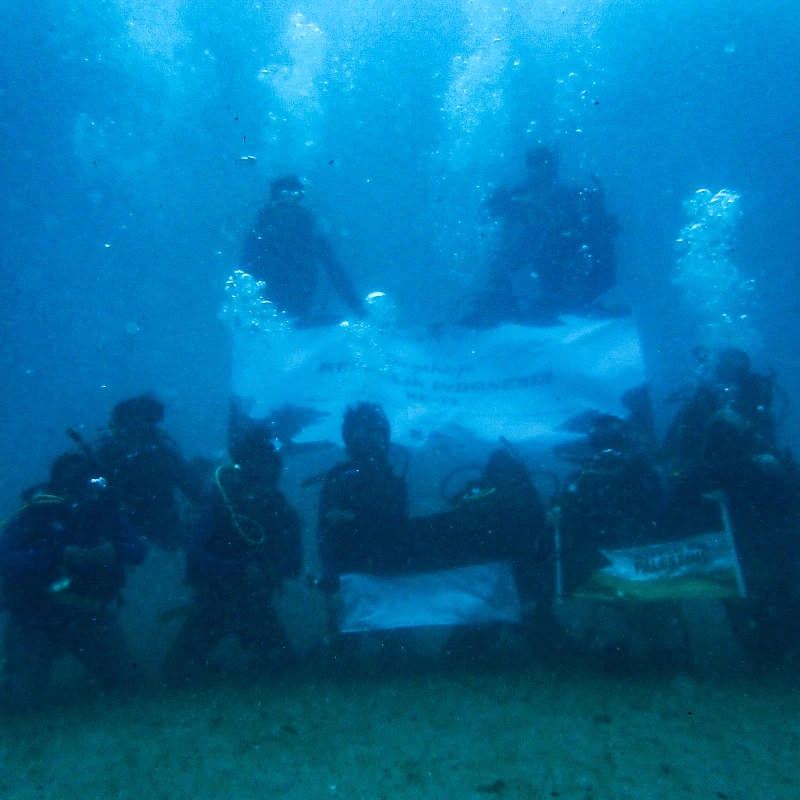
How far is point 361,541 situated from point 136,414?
117 inches

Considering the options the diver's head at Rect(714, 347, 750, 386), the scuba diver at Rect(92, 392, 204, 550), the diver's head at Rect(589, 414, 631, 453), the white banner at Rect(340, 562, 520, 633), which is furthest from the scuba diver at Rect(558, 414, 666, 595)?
the scuba diver at Rect(92, 392, 204, 550)

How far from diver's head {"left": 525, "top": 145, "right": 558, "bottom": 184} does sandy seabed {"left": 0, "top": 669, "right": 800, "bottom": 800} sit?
6123mm

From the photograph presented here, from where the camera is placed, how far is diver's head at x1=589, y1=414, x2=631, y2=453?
15.8ft

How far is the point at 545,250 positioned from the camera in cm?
729

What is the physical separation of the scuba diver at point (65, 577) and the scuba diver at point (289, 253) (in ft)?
12.5

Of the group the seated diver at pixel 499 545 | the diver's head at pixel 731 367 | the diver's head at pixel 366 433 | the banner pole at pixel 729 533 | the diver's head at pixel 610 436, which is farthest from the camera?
the diver's head at pixel 731 367

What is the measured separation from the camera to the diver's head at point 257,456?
4.96 meters

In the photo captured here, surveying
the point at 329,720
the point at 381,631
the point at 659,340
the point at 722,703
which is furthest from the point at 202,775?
the point at 659,340

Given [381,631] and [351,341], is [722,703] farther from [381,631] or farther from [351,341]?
[351,341]

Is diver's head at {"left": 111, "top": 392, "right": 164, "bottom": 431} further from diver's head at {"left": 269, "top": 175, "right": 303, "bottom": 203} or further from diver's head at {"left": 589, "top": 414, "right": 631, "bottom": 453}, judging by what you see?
diver's head at {"left": 589, "top": 414, "right": 631, "bottom": 453}

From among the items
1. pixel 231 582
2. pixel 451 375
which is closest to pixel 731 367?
pixel 451 375

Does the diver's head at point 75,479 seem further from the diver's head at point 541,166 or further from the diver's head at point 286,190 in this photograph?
the diver's head at point 541,166

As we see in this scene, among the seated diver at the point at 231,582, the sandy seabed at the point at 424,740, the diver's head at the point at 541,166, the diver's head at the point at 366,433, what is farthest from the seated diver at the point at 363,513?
the diver's head at the point at 541,166

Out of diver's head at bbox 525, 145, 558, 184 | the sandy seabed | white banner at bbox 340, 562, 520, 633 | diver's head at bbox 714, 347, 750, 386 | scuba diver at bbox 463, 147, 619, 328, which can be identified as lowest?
the sandy seabed
